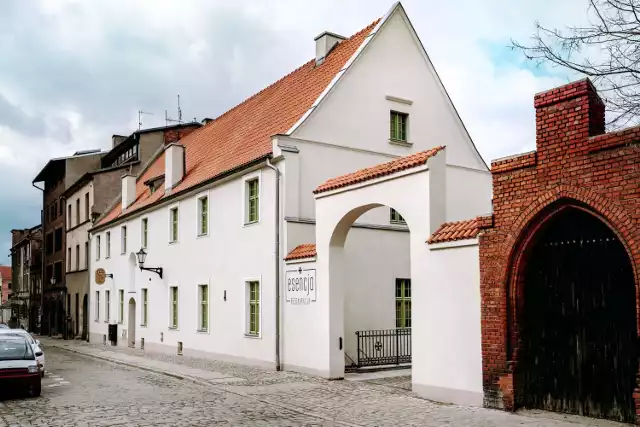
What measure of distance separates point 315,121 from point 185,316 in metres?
9.73

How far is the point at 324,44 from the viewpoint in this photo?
23875 millimetres

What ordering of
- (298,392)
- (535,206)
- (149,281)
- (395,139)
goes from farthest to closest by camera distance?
1. (149,281)
2. (395,139)
3. (298,392)
4. (535,206)

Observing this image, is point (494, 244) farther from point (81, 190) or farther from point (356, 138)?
point (81, 190)

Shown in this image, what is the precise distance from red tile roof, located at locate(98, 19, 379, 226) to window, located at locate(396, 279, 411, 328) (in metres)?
5.66

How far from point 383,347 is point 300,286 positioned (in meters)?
3.44

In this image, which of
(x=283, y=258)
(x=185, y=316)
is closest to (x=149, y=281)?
(x=185, y=316)

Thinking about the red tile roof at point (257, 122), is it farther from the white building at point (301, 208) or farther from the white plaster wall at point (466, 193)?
the white plaster wall at point (466, 193)

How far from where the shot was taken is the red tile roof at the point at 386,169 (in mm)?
13598

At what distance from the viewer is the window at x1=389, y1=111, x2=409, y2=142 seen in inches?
876

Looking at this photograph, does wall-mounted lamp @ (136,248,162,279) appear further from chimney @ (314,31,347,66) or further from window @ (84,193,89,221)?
window @ (84,193,89,221)

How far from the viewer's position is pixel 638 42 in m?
8.59

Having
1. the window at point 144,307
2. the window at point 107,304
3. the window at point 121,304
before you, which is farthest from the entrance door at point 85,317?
the window at point 144,307

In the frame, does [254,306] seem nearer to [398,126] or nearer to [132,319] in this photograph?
[398,126]

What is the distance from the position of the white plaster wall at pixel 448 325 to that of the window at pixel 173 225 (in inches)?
596
